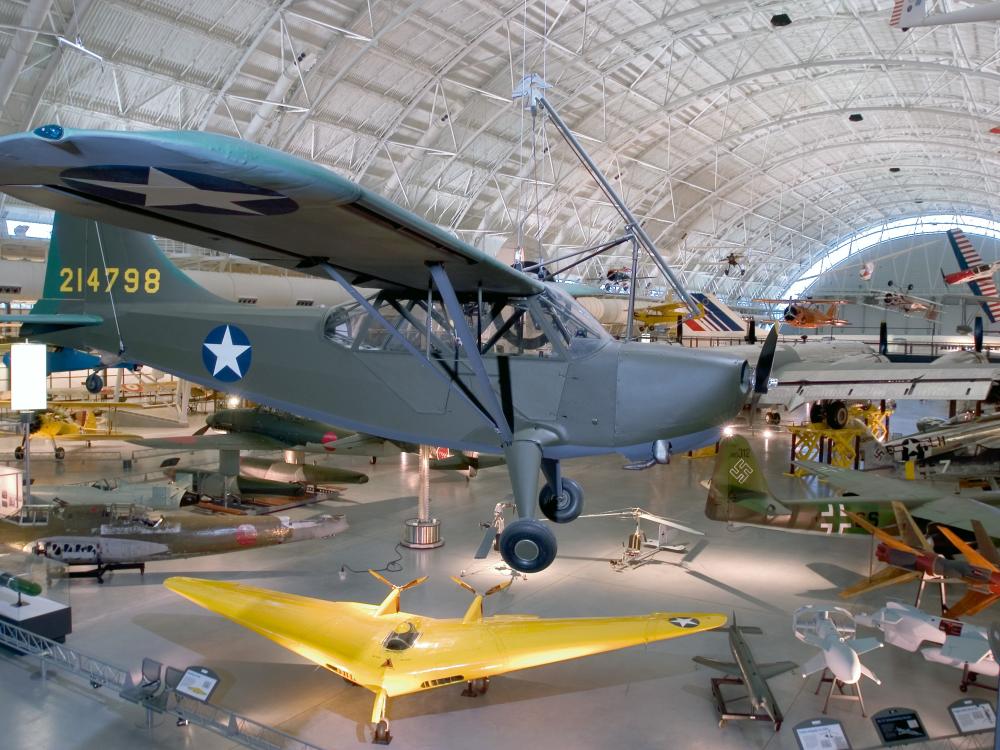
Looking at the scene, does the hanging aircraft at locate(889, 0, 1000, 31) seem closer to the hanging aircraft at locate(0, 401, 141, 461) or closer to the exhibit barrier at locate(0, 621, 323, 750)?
the exhibit barrier at locate(0, 621, 323, 750)

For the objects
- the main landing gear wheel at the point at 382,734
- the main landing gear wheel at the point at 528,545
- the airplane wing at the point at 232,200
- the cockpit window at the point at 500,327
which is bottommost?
the main landing gear wheel at the point at 382,734

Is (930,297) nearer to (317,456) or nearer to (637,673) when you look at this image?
(317,456)

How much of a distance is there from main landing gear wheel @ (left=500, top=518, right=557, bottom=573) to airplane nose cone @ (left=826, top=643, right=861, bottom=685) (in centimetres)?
293

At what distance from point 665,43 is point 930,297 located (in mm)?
30765

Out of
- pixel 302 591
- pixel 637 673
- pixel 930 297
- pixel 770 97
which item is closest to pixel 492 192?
pixel 770 97

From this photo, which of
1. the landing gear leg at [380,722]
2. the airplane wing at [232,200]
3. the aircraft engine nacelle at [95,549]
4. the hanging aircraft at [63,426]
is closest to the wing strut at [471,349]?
the airplane wing at [232,200]

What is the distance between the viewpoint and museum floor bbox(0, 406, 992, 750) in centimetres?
620

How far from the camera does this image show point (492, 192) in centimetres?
2953

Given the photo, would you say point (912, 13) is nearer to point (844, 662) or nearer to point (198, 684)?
point (844, 662)

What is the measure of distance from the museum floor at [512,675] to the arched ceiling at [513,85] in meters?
5.49

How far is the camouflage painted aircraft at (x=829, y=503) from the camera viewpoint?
29.9ft

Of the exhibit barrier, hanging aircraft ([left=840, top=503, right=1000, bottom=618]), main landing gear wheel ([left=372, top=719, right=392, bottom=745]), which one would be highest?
hanging aircraft ([left=840, top=503, right=1000, bottom=618])

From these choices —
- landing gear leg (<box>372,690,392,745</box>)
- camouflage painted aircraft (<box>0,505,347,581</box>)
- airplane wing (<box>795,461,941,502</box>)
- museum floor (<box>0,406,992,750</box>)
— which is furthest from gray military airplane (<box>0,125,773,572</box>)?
airplane wing (<box>795,461,941,502</box>)

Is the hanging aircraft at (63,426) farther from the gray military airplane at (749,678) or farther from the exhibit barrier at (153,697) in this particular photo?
the gray military airplane at (749,678)
